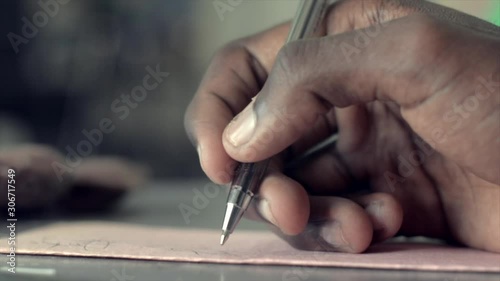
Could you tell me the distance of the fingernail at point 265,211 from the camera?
35cm

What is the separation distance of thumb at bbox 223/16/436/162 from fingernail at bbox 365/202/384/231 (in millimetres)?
63

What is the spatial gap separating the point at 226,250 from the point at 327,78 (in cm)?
10

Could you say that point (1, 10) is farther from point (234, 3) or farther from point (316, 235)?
Answer: point (316, 235)

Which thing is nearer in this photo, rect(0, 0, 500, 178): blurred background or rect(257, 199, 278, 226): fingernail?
rect(257, 199, 278, 226): fingernail

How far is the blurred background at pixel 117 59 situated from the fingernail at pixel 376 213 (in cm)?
23

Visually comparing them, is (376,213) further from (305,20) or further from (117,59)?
(117,59)

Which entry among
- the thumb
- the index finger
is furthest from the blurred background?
the thumb

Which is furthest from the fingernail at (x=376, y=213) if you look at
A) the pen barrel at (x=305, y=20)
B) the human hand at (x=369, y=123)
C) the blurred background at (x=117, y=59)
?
the blurred background at (x=117, y=59)

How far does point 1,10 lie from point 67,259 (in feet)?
1.04

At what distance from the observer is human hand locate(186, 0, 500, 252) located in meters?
0.31

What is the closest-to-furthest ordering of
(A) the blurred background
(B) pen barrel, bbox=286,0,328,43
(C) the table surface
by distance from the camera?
(C) the table surface
(B) pen barrel, bbox=286,0,328,43
(A) the blurred background

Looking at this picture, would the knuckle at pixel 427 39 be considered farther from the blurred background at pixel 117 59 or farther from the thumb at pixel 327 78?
the blurred background at pixel 117 59

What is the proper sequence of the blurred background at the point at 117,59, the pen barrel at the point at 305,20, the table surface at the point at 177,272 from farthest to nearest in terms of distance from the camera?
the blurred background at the point at 117,59 → the pen barrel at the point at 305,20 → the table surface at the point at 177,272

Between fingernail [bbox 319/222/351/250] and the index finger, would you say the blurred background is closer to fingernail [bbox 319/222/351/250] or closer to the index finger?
the index finger
